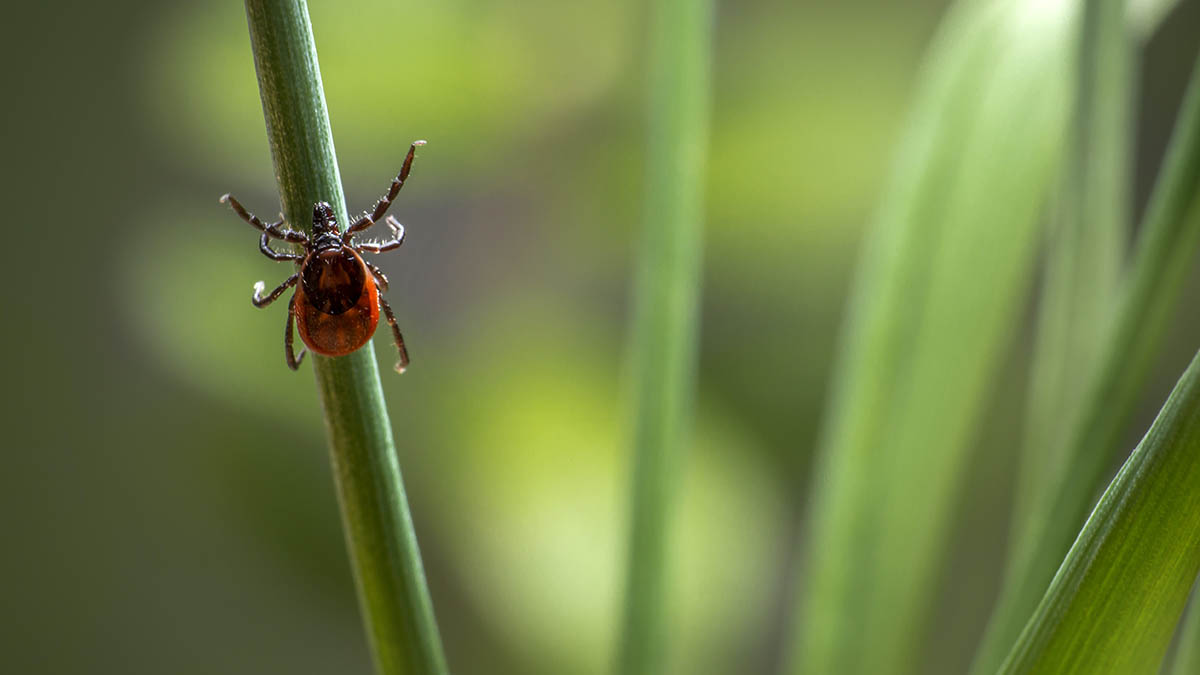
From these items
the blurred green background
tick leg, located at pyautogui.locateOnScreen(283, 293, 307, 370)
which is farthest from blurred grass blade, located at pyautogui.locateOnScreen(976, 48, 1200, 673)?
the blurred green background

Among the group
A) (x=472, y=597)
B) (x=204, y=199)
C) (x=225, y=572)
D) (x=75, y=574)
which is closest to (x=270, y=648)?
(x=225, y=572)

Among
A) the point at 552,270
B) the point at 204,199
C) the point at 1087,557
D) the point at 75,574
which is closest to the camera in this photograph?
the point at 1087,557

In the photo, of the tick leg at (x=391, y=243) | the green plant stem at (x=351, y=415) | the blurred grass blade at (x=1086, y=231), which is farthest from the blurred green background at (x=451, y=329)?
the green plant stem at (x=351, y=415)

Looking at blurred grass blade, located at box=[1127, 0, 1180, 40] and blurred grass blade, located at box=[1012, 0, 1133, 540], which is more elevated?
blurred grass blade, located at box=[1127, 0, 1180, 40]

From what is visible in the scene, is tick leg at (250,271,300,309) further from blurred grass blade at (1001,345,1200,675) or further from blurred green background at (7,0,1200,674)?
blurred green background at (7,0,1200,674)

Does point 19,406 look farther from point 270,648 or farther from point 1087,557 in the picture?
point 1087,557

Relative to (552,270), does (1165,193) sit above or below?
below
